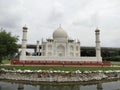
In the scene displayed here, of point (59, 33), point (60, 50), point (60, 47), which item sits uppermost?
A: point (59, 33)

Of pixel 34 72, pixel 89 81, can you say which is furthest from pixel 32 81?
pixel 89 81

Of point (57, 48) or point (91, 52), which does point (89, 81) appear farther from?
point (91, 52)

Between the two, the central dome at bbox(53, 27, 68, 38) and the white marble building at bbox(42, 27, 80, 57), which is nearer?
the white marble building at bbox(42, 27, 80, 57)

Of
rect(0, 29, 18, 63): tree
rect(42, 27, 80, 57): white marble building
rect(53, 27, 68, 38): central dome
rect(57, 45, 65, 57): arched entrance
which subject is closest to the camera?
rect(0, 29, 18, 63): tree

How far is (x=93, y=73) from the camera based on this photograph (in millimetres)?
27766

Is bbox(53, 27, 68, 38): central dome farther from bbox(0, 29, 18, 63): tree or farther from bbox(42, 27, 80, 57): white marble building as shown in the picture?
bbox(0, 29, 18, 63): tree

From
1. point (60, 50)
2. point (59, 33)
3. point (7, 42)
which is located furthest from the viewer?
point (59, 33)

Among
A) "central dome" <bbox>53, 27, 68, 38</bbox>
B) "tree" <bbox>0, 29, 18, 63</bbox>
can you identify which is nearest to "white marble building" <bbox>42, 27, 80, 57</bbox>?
"central dome" <bbox>53, 27, 68, 38</bbox>

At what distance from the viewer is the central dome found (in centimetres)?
5863

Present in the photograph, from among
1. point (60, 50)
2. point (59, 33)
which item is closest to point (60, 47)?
point (60, 50)

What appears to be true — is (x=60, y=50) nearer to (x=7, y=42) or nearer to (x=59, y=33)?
(x=59, y=33)

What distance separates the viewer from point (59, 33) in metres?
59.0

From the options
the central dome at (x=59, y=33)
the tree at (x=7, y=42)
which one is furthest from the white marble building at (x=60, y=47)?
the tree at (x=7, y=42)

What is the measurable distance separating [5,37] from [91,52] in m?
58.8
